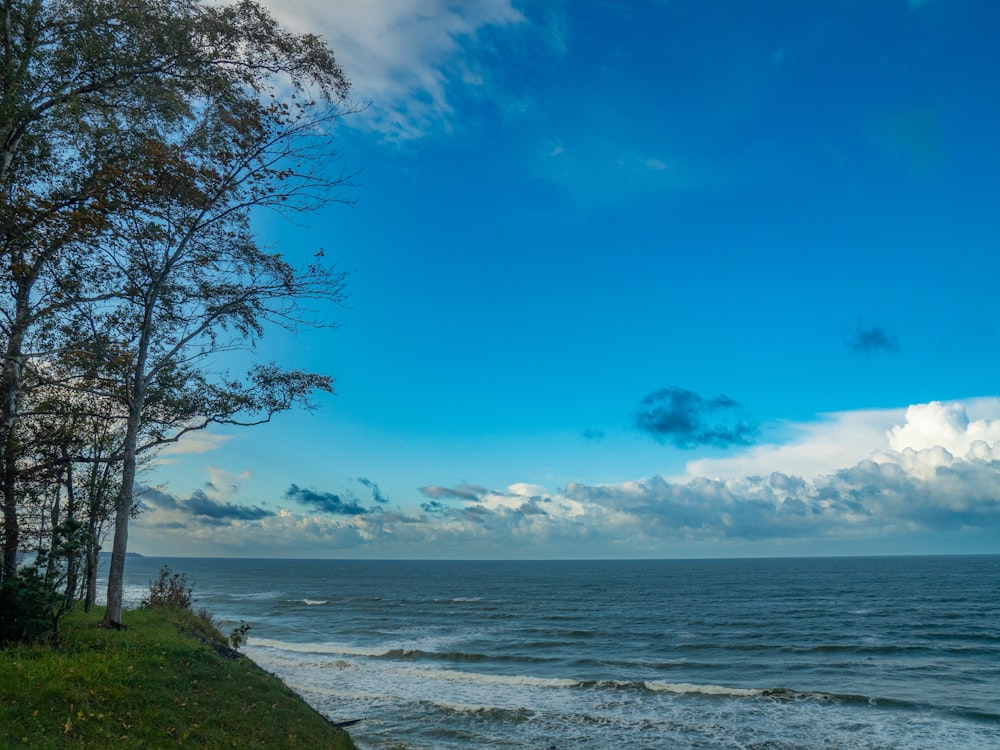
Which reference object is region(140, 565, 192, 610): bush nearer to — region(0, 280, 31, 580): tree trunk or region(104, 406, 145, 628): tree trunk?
region(104, 406, 145, 628): tree trunk

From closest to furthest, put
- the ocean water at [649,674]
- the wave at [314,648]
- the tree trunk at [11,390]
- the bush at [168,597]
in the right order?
Answer: the tree trunk at [11,390] → the ocean water at [649,674] → the bush at [168,597] → the wave at [314,648]

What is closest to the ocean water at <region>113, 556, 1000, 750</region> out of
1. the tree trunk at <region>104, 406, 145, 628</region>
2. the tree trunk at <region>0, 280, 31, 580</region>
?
the tree trunk at <region>104, 406, 145, 628</region>

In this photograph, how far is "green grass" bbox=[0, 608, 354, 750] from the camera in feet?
37.2

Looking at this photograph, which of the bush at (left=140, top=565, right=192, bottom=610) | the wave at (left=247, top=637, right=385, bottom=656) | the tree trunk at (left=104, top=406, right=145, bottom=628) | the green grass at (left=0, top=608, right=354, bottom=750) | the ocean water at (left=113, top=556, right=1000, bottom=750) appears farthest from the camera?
the wave at (left=247, top=637, right=385, bottom=656)

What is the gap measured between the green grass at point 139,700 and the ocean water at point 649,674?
721cm

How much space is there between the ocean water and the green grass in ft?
23.7

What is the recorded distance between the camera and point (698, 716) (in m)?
27.2

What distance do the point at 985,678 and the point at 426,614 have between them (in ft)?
164

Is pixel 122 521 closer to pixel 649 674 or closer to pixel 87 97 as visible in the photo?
pixel 87 97

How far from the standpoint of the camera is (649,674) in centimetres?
3609

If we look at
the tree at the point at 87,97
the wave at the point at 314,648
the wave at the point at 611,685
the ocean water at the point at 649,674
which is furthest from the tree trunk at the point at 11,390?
the wave at the point at 314,648

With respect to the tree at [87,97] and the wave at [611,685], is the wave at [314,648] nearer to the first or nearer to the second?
the wave at [611,685]

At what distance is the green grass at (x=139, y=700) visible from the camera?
37.2ft

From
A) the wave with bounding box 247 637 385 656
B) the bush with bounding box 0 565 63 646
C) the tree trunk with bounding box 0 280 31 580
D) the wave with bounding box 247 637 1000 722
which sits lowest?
the wave with bounding box 247 637 385 656
